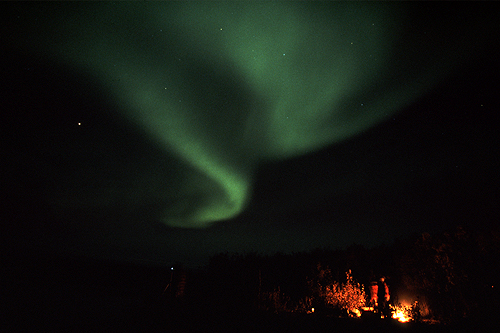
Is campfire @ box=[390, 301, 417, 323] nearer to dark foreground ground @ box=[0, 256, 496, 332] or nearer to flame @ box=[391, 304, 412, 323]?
flame @ box=[391, 304, 412, 323]

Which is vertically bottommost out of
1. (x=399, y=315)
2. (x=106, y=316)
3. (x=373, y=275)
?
(x=399, y=315)

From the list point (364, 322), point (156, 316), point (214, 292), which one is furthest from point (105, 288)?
point (364, 322)

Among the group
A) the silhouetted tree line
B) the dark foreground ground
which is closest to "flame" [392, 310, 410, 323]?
the silhouetted tree line

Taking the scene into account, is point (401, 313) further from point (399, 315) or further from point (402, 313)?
point (399, 315)

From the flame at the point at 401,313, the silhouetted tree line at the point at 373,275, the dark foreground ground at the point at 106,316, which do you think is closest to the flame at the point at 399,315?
the flame at the point at 401,313

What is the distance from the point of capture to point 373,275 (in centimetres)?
1421

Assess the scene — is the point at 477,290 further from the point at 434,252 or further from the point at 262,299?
the point at 262,299

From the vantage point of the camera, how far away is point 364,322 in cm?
882

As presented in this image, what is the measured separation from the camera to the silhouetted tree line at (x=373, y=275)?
10.0 metres

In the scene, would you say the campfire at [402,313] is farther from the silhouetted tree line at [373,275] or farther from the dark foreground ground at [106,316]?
the dark foreground ground at [106,316]

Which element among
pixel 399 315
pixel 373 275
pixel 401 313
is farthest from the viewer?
pixel 373 275

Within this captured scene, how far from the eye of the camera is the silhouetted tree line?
10008 millimetres

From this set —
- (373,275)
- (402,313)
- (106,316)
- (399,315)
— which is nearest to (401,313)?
(402,313)

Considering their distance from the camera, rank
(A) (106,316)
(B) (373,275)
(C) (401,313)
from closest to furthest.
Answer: (A) (106,316)
(C) (401,313)
(B) (373,275)
